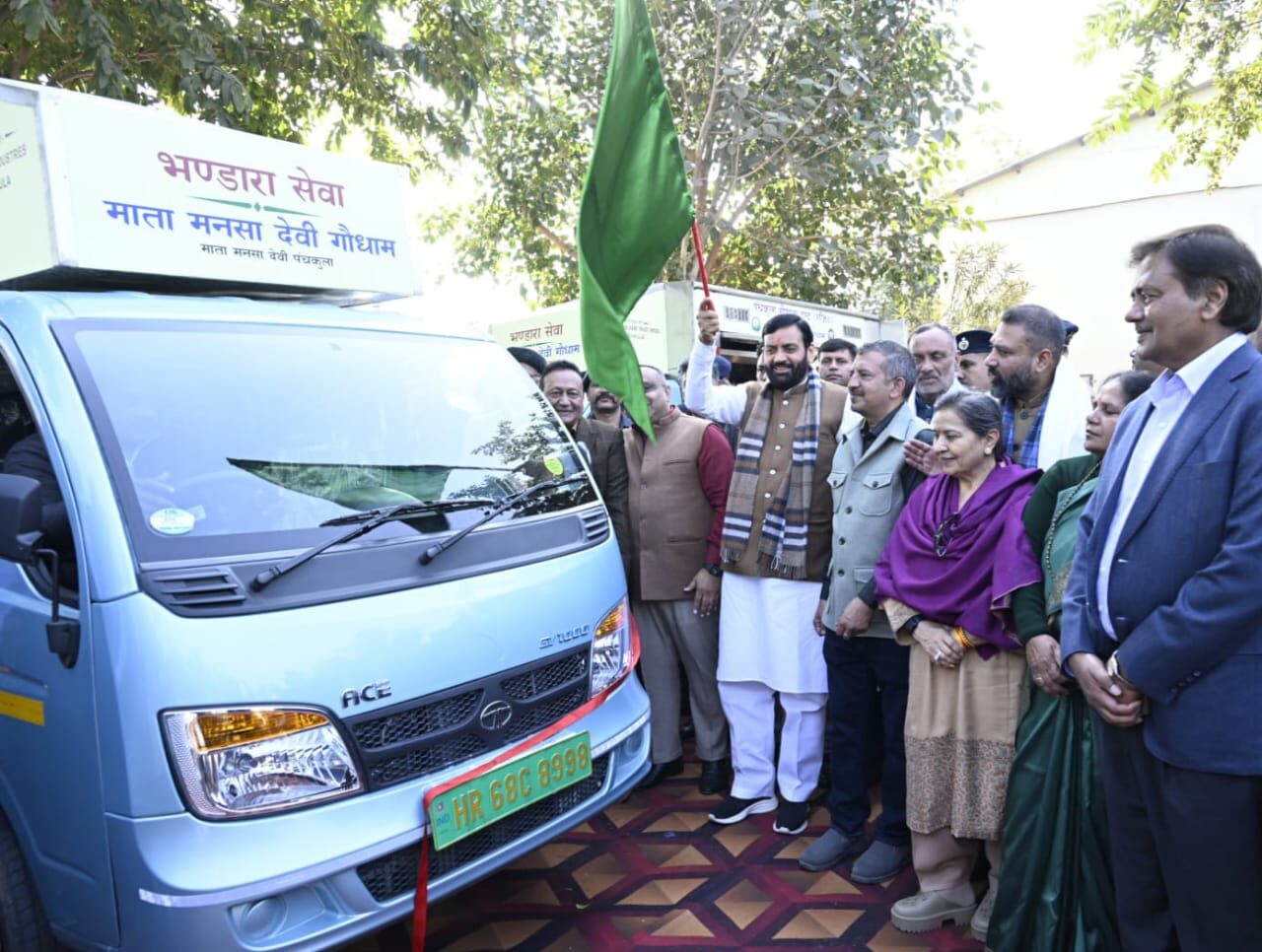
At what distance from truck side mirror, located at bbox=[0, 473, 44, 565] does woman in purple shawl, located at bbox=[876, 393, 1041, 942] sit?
2507 mm

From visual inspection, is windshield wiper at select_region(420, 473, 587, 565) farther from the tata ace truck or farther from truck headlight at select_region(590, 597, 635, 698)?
truck headlight at select_region(590, 597, 635, 698)

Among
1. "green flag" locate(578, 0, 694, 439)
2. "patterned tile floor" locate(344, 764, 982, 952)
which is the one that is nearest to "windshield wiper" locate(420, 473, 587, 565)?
"green flag" locate(578, 0, 694, 439)

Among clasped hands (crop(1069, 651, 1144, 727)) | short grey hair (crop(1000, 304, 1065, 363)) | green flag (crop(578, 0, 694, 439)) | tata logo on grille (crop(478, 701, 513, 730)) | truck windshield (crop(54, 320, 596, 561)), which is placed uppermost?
green flag (crop(578, 0, 694, 439))

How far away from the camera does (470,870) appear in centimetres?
243

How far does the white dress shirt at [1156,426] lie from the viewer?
2078 millimetres

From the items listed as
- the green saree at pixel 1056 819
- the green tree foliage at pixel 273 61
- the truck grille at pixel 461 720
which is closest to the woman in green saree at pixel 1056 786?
the green saree at pixel 1056 819

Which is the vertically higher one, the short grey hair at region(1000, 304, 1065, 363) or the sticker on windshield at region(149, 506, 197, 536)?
the short grey hair at region(1000, 304, 1065, 363)

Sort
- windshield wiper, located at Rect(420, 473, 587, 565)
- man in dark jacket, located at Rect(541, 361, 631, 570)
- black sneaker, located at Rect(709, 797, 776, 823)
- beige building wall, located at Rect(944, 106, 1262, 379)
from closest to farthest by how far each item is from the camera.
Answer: windshield wiper, located at Rect(420, 473, 587, 565) → black sneaker, located at Rect(709, 797, 776, 823) → man in dark jacket, located at Rect(541, 361, 631, 570) → beige building wall, located at Rect(944, 106, 1262, 379)

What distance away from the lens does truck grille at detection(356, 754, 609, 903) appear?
2232 millimetres

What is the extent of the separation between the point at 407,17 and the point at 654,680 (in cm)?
658

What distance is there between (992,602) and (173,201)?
2929mm

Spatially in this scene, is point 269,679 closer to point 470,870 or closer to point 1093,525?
point 470,870

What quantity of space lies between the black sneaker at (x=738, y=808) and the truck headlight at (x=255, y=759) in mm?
2023

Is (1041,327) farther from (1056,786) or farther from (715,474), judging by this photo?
(1056,786)
